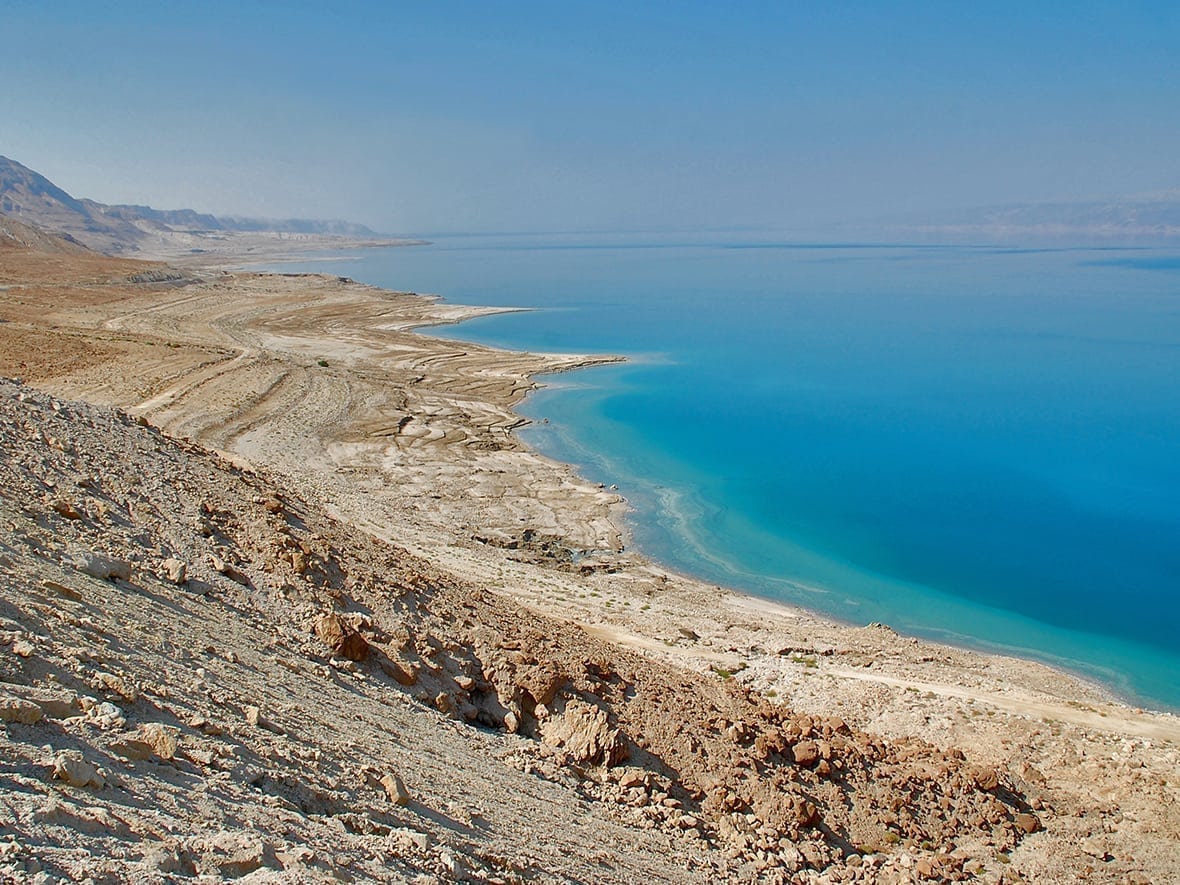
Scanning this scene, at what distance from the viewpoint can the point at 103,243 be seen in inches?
6831

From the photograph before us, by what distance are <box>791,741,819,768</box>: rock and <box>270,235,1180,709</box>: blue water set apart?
11.2 m

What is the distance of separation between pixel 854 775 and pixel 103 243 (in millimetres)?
199109

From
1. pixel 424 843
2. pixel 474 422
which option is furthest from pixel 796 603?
pixel 474 422

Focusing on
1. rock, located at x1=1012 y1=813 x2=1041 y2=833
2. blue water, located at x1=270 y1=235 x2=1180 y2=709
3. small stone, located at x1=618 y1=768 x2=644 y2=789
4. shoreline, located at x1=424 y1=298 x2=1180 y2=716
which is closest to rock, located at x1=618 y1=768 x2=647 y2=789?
small stone, located at x1=618 y1=768 x2=644 y2=789

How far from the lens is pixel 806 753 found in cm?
1038

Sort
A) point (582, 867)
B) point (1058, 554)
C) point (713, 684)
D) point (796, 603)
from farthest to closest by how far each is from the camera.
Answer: point (1058, 554) → point (796, 603) → point (713, 684) → point (582, 867)

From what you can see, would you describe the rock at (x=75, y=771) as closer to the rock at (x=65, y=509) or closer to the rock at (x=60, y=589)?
the rock at (x=60, y=589)

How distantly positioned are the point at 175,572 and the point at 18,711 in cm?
471

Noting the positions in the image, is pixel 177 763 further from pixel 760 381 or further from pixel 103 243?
pixel 103 243

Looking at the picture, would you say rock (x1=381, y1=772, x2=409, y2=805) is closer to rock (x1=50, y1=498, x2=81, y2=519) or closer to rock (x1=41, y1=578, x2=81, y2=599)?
rock (x1=41, y1=578, x2=81, y2=599)

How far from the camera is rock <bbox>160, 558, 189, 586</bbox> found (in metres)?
9.78

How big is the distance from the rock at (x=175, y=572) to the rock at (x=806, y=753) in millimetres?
7745

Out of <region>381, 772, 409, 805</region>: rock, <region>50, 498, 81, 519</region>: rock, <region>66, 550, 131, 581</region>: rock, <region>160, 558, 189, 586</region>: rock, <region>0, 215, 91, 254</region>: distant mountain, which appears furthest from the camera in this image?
<region>0, 215, 91, 254</region>: distant mountain

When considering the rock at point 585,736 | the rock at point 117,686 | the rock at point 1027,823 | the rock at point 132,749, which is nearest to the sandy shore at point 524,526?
the rock at point 1027,823
